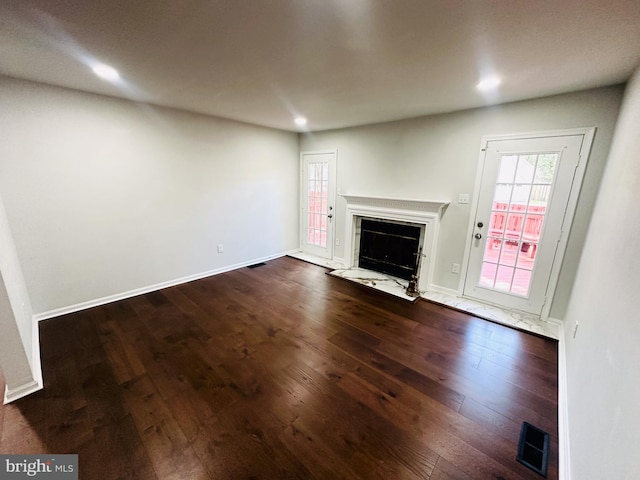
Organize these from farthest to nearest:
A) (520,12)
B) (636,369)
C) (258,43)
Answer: (258,43) < (520,12) < (636,369)

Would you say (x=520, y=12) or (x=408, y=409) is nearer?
(x=520, y=12)

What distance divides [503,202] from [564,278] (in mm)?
995

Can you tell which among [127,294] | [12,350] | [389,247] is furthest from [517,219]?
[127,294]

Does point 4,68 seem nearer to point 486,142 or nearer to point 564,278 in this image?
point 486,142

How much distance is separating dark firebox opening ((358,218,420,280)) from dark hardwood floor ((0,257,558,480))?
104 centimetres

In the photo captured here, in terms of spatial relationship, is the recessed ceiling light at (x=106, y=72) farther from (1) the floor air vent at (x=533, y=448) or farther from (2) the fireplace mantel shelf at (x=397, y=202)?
(1) the floor air vent at (x=533, y=448)

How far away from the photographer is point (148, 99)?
2.92m

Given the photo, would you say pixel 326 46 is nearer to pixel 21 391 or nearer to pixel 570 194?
pixel 570 194

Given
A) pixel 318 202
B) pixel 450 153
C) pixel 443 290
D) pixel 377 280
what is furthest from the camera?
pixel 318 202

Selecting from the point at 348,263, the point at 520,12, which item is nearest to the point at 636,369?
the point at 520,12

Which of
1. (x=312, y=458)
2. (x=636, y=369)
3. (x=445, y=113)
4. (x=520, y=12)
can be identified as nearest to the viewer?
(x=636, y=369)

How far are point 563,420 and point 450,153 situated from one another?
9.10ft

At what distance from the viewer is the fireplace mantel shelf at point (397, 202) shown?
3.35m

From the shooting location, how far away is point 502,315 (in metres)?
2.94
